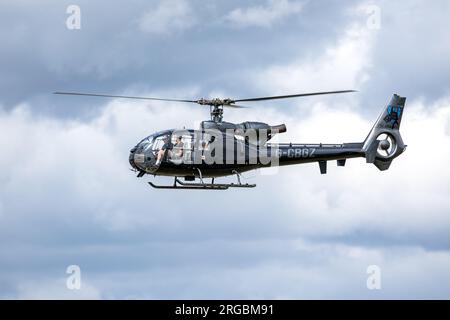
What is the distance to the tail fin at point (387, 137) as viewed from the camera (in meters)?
58.1

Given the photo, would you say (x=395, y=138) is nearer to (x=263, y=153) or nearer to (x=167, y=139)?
(x=263, y=153)

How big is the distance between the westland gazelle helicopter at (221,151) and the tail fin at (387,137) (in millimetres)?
88

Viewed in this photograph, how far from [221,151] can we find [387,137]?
10289mm

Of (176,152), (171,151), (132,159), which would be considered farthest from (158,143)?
(132,159)

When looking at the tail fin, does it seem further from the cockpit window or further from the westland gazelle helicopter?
the cockpit window

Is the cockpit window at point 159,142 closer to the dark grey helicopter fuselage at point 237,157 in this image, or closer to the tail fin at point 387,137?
the dark grey helicopter fuselage at point 237,157

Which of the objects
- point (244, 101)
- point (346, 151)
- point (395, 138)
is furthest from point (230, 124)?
point (395, 138)

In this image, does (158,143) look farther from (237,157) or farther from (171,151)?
(237,157)

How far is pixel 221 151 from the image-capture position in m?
54.8

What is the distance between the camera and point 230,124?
55625mm

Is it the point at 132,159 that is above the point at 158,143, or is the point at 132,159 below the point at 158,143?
below
